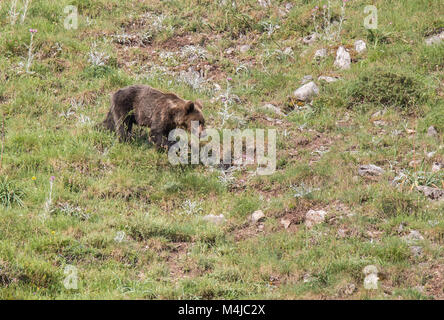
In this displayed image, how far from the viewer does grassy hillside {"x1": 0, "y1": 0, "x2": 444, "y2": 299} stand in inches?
258

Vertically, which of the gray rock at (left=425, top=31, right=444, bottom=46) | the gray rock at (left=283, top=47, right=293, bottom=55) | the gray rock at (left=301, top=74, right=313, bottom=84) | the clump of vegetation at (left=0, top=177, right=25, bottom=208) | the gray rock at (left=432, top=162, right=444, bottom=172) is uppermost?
the gray rock at (left=425, top=31, right=444, bottom=46)

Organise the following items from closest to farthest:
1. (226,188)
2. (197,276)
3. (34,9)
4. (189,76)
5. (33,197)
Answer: (197,276) → (33,197) → (226,188) → (189,76) → (34,9)

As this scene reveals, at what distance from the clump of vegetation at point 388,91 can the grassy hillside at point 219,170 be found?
0.03 metres

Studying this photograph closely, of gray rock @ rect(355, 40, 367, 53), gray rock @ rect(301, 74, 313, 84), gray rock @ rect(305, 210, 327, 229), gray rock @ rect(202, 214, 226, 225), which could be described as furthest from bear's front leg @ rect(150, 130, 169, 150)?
gray rock @ rect(355, 40, 367, 53)

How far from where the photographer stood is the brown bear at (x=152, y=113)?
9.38m

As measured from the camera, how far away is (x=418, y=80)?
33.4 feet

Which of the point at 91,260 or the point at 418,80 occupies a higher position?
the point at 418,80

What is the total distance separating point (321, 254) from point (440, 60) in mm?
5648

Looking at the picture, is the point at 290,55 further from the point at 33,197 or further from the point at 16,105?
the point at 33,197

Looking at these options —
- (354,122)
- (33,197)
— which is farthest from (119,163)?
(354,122)

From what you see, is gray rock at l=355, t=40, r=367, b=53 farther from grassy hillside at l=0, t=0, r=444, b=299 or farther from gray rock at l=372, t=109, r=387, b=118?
gray rock at l=372, t=109, r=387, b=118

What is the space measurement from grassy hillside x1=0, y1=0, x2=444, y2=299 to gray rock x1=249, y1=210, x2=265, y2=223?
0.08m

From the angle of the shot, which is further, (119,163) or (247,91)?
(247,91)

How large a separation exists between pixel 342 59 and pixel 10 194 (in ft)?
21.7
